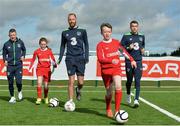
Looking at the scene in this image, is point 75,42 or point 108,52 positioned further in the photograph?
point 75,42

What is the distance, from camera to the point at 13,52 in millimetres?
12117

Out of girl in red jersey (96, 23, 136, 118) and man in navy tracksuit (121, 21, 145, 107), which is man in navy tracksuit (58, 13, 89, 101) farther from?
girl in red jersey (96, 23, 136, 118)

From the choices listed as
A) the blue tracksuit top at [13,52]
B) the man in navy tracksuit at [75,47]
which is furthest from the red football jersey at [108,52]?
the blue tracksuit top at [13,52]

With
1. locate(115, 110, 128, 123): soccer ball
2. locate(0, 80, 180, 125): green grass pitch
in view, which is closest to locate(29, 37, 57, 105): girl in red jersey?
locate(0, 80, 180, 125): green grass pitch

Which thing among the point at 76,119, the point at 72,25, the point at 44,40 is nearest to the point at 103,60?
A: the point at 76,119

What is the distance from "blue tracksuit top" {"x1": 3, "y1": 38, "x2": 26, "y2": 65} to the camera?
12094 mm

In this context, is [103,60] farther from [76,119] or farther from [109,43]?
[76,119]

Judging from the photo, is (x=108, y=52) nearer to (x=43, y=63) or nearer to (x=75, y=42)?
(x=75, y=42)

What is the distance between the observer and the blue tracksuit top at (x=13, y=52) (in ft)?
39.7

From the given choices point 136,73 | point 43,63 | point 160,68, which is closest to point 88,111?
point 136,73

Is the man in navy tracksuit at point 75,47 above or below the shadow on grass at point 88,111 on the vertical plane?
above

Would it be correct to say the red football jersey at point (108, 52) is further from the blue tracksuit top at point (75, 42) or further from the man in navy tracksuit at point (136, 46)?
the man in navy tracksuit at point (136, 46)

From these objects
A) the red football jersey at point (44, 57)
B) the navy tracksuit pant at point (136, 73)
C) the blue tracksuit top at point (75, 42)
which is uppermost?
the blue tracksuit top at point (75, 42)

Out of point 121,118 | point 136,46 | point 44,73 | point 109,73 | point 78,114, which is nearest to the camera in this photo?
point 121,118
